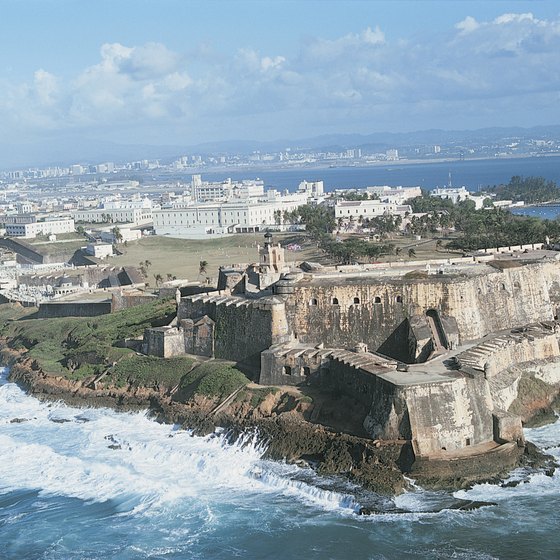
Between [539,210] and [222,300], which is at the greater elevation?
[222,300]

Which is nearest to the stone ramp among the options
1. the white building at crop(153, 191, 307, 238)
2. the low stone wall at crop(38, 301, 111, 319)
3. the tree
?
the low stone wall at crop(38, 301, 111, 319)

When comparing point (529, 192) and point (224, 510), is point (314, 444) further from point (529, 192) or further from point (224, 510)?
point (529, 192)

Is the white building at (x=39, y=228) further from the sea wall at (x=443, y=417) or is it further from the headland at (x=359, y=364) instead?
the sea wall at (x=443, y=417)

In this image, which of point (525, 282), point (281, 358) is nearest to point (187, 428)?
point (281, 358)

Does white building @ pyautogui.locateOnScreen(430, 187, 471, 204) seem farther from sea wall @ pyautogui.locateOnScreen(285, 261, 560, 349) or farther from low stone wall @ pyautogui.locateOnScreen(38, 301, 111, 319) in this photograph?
sea wall @ pyautogui.locateOnScreen(285, 261, 560, 349)

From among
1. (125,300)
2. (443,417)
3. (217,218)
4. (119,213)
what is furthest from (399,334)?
(119,213)

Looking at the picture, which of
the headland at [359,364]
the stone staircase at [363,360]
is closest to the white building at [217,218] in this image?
the headland at [359,364]
